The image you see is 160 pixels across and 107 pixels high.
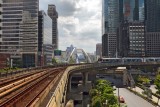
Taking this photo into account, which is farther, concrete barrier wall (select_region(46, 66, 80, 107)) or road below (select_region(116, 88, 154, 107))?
road below (select_region(116, 88, 154, 107))

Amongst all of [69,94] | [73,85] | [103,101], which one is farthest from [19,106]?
[73,85]

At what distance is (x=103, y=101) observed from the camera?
69312 millimetres

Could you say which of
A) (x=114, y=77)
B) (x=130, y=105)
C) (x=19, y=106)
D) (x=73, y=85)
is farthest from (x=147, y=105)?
(x=114, y=77)

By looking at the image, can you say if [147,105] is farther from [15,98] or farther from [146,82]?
[146,82]

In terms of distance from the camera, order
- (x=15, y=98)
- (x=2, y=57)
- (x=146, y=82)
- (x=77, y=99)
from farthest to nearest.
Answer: (x=2, y=57), (x=146, y=82), (x=77, y=99), (x=15, y=98)

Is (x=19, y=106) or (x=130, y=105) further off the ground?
(x=19, y=106)

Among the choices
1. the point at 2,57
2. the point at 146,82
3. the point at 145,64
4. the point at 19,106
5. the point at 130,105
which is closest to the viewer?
the point at 19,106

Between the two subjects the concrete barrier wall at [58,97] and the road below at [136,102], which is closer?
the concrete barrier wall at [58,97]

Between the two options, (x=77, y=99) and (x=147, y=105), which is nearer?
(x=147, y=105)

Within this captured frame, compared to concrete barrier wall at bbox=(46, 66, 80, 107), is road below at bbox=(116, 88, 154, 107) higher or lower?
lower

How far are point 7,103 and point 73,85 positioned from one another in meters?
127

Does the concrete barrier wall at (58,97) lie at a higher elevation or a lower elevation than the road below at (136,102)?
higher

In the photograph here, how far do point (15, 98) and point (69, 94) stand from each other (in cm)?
5610

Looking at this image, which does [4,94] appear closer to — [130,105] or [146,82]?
[130,105]
